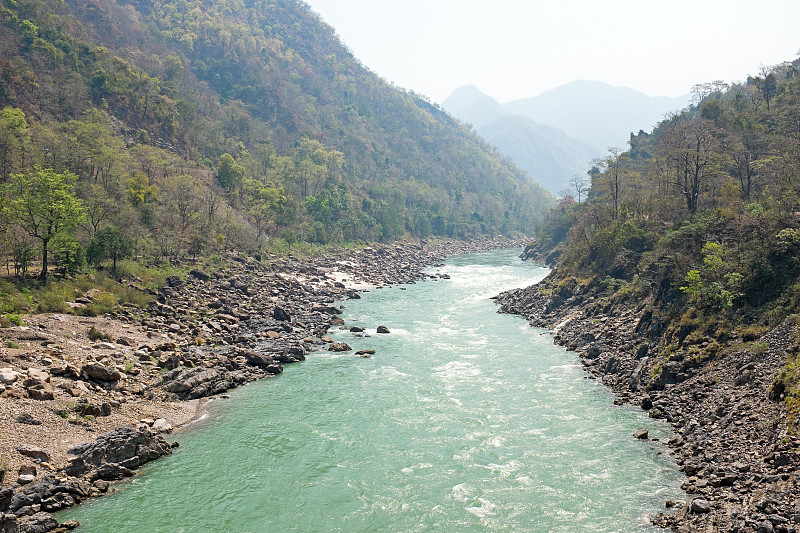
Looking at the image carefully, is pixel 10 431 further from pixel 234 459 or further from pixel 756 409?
pixel 756 409

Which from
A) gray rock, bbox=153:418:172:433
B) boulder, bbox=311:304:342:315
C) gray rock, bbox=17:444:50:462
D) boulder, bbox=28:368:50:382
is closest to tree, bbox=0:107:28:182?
boulder, bbox=311:304:342:315

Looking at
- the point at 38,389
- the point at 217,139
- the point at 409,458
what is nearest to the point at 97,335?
the point at 38,389

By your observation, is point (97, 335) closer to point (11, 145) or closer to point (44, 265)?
point (44, 265)

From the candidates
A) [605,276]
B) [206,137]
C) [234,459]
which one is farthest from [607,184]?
[206,137]

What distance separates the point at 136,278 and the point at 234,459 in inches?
926

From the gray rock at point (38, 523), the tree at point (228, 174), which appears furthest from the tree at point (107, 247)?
the tree at point (228, 174)

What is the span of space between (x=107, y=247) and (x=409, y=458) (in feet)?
91.3

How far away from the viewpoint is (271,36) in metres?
155

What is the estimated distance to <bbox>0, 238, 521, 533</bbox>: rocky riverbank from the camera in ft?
48.9

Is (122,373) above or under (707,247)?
under

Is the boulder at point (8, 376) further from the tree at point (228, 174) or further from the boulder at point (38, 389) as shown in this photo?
the tree at point (228, 174)

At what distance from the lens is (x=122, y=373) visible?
22109mm

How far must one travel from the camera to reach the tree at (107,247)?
33.8 metres

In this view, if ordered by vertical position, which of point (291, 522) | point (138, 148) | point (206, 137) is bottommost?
point (291, 522)
